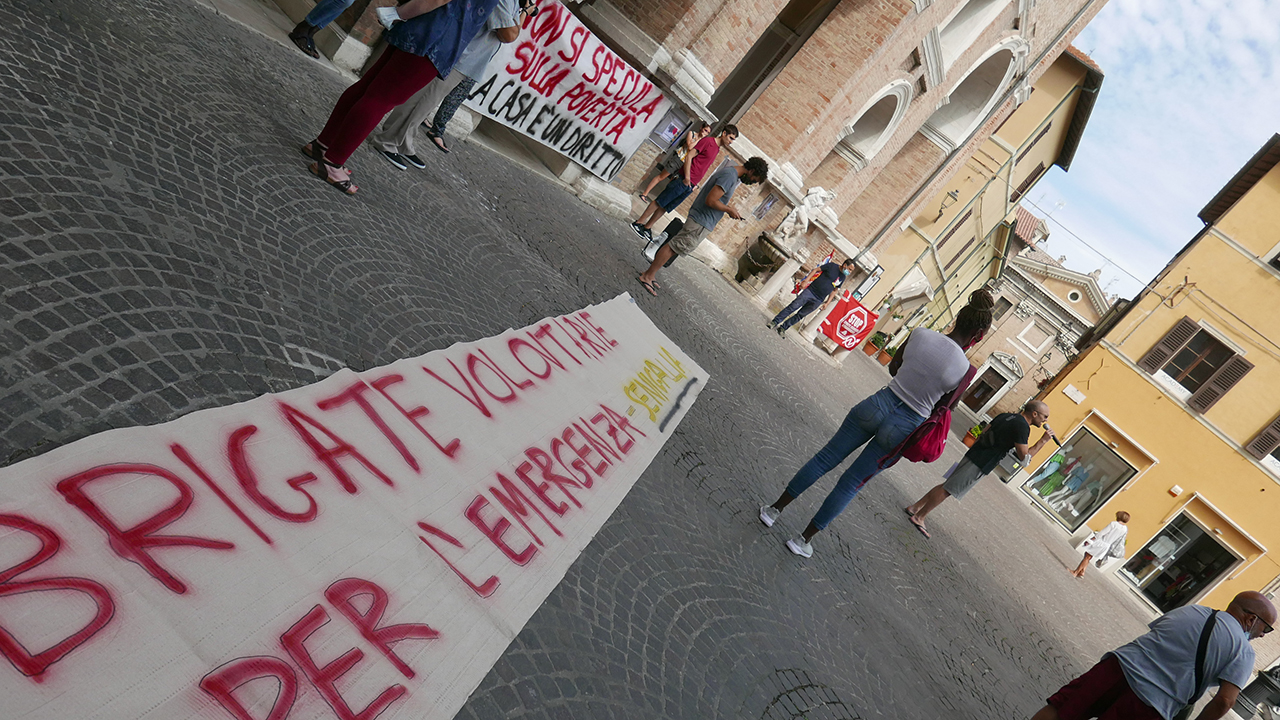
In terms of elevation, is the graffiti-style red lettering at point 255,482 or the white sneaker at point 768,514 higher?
the white sneaker at point 768,514

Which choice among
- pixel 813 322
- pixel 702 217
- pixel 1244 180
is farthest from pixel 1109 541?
pixel 702 217

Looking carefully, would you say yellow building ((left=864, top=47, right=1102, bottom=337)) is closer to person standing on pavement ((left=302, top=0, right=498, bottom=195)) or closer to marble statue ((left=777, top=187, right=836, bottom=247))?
marble statue ((left=777, top=187, right=836, bottom=247))

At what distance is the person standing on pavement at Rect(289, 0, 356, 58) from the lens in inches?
232

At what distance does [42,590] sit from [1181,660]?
4506mm

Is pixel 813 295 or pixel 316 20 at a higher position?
pixel 813 295

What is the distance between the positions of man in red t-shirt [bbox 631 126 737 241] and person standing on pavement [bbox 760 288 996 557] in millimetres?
5670

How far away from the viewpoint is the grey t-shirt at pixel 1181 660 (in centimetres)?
358

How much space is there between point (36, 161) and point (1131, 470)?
22.0m

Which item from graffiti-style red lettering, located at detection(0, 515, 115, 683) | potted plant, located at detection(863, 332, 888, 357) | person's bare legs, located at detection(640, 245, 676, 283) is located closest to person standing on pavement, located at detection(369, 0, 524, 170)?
person's bare legs, located at detection(640, 245, 676, 283)

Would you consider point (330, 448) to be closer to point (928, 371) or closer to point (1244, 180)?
point (928, 371)

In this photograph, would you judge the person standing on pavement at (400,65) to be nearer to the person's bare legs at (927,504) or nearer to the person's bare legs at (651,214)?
the person's bare legs at (651,214)

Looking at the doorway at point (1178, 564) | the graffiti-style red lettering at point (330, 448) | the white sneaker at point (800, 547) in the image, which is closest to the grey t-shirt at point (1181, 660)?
the white sneaker at point (800, 547)

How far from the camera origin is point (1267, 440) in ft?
55.8

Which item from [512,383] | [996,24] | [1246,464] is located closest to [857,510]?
[512,383]
